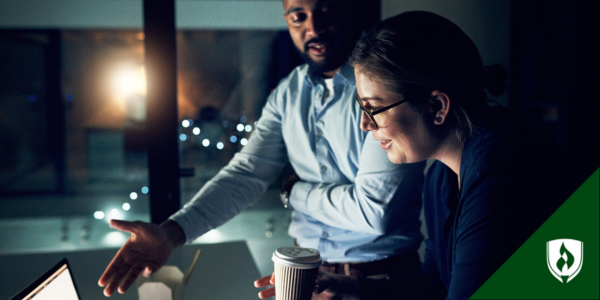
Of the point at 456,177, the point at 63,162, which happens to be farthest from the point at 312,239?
the point at 63,162

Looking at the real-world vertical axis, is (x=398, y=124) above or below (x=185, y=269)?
above

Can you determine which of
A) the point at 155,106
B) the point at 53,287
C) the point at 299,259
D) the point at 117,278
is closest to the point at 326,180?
the point at 299,259

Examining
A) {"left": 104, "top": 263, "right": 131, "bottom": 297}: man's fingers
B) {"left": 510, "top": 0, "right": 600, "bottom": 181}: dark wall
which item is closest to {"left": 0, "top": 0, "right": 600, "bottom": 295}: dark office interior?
{"left": 510, "top": 0, "right": 600, "bottom": 181}: dark wall

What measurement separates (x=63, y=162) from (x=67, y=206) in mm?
317

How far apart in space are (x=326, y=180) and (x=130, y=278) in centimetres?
74

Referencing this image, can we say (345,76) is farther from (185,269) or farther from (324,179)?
(185,269)

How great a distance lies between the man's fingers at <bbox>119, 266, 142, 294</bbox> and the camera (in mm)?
1035

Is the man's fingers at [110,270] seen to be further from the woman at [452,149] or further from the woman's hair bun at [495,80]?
the woman's hair bun at [495,80]

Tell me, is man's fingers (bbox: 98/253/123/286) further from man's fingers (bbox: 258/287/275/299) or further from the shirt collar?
the shirt collar

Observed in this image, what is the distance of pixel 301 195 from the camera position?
4.78 ft

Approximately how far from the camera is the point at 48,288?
917mm

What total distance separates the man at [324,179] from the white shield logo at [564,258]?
625 mm

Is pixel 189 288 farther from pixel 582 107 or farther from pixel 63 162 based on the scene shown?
pixel 582 107

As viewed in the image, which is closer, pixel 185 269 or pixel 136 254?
pixel 136 254
